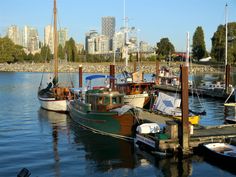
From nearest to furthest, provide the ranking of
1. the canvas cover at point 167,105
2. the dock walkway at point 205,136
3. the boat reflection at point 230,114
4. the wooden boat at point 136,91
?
the dock walkway at point 205,136, the canvas cover at point 167,105, the boat reflection at point 230,114, the wooden boat at point 136,91

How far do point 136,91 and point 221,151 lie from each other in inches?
933

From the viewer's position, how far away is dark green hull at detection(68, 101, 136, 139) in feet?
94.4

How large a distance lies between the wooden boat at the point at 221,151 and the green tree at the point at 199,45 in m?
149

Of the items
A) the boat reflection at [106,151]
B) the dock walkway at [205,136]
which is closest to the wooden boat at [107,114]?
the boat reflection at [106,151]

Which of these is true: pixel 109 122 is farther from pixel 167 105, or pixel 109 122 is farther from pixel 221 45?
pixel 221 45

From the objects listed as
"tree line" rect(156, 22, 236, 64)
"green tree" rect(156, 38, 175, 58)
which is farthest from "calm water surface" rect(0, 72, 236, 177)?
"green tree" rect(156, 38, 175, 58)

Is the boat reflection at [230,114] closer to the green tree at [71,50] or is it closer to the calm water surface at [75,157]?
the calm water surface at [75,157]

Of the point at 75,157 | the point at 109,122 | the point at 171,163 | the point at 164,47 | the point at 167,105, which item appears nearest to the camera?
the point at 171,163

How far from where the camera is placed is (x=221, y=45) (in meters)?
152

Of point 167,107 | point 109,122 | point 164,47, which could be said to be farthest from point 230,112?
point 164,47

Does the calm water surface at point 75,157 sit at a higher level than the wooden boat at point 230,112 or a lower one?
lower

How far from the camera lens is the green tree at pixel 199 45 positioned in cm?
16950

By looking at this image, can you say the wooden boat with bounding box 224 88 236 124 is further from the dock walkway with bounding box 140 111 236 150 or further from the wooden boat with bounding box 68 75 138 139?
the wooden boat with bounding box 68 75 138 139

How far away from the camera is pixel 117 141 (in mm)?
29203
